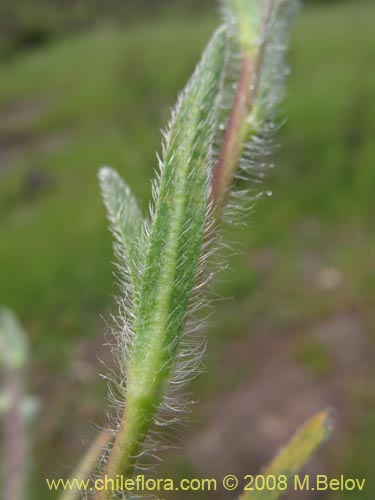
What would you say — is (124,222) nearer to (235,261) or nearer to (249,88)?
(249,88)

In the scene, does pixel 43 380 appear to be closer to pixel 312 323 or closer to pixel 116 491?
pixel 312 323

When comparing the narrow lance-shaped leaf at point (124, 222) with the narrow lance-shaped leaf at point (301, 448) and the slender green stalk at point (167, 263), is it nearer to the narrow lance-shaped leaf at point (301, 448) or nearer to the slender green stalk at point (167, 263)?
the slender green stalk at point (167, 263)

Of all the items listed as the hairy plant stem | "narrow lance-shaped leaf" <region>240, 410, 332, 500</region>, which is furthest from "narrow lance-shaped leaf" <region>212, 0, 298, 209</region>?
"narrow lance-shaped leaf" <region>240, 410, 332, 500</region>

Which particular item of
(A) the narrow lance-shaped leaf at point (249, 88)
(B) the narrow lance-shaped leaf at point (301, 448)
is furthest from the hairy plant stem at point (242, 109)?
(B) the narrow lance-shaped leaf at point (301, 448)

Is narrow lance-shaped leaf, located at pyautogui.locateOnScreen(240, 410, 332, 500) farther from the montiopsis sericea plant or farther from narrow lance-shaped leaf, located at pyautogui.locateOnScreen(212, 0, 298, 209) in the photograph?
narrow lance-shaped leaf, located at pyautogui.locateOnScreen(212, 0, 298, 209)

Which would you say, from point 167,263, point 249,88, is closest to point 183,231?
point 167,263

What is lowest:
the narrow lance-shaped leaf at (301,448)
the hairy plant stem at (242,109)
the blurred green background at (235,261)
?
the blurred green background at (235,261)

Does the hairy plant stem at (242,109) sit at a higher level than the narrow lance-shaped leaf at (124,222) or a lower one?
higher
